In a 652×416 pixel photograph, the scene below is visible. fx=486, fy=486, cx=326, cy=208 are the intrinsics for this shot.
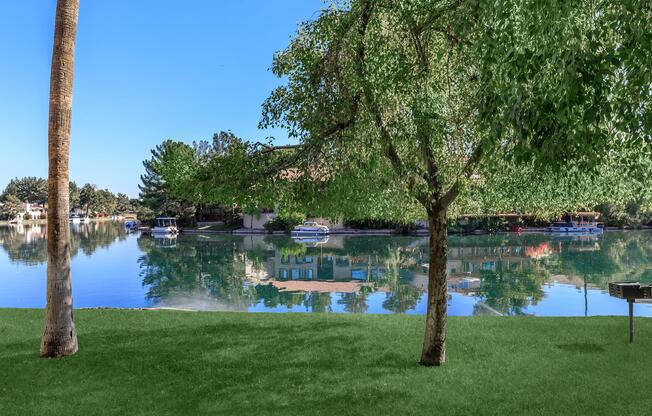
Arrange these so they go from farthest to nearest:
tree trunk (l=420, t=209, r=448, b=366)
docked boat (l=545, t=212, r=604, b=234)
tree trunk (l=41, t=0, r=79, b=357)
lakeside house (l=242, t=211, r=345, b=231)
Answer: lakeside house (l=242, t=211, r=345, b=231), docked boat (l=545, t=212, r=604, b=234), tree trunk (l=41, t=0, r=79, b=357), tree trunk (l=420, t=209, r=448, b=366)

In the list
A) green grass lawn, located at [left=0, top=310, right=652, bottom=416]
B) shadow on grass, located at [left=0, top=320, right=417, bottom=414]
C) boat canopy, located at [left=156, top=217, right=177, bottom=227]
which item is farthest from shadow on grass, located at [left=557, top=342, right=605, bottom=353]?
boat canopy, located at [left=156, top=217, right=177, bottom=227]

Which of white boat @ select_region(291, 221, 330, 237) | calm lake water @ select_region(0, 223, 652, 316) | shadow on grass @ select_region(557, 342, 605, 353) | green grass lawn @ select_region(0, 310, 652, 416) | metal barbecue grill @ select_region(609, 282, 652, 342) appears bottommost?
calm lake water @ select_region(0, 223, 652, 316)

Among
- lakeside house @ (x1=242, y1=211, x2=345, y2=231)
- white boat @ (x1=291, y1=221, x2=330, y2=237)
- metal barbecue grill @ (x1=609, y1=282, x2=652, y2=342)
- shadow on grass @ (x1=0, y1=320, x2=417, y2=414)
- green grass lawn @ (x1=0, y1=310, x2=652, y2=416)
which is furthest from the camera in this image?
lakeside house @ (x1=242, y1=211, x2=345, y2=231)

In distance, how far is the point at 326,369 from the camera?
795cm

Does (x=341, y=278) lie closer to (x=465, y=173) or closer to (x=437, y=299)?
(x=437, y=299)

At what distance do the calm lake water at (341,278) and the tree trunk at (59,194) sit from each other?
7.35m

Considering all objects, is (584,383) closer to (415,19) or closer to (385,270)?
(415,19)

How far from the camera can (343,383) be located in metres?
7.30

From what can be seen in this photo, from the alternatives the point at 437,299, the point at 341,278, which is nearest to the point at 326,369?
the point at 437,299

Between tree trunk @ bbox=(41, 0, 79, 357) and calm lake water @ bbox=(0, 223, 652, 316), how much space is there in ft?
24.1

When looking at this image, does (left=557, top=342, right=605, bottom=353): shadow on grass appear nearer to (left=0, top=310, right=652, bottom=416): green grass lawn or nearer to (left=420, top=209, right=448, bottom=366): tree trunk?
(left=0, top=310, right=652, bottom=416): green grass lawn

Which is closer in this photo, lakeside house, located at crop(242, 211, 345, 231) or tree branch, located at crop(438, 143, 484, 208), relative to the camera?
tree branch, located at crop(438, 143, 484, 208)

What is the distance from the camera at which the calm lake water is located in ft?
54.0

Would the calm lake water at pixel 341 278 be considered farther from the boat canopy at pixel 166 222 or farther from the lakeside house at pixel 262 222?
the boat canopy at pixel 166 222
